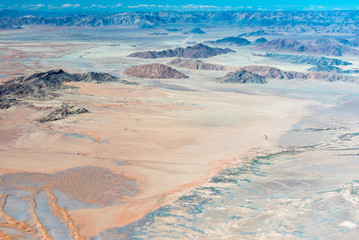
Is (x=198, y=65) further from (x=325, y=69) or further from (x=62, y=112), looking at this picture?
(x=62, y=112)

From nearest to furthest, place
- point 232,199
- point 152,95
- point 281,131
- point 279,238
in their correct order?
point 279,238 → point 232,199 → point 281,131 → point 152,95

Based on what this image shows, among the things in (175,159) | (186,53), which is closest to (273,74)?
(186,53)

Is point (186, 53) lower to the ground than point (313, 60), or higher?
higher

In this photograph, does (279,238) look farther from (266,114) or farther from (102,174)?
(266,114)

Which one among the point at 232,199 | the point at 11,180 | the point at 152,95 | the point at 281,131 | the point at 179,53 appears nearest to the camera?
the point at 232,199

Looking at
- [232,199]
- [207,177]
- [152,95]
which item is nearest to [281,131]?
[207,177]

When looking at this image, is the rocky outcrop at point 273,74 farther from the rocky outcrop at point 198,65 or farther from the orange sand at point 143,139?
the orange sand at point 143,139

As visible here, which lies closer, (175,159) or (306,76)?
(175,159)

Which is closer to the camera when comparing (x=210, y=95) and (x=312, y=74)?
(x=210, y=95)
